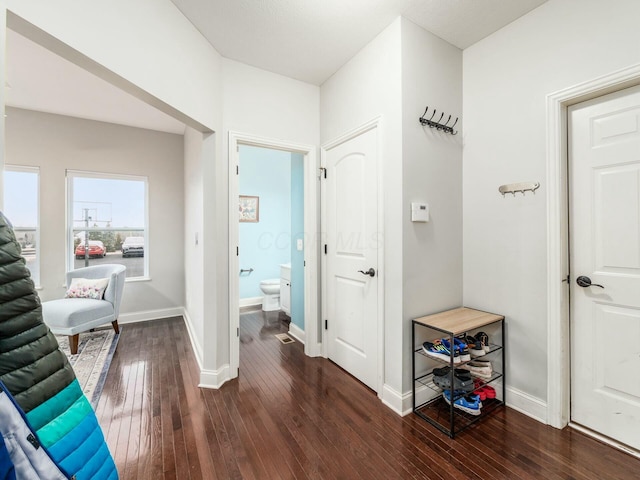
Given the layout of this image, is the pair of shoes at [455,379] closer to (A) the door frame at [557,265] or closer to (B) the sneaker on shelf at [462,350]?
(B) the sneaker on shelf at [462,350]

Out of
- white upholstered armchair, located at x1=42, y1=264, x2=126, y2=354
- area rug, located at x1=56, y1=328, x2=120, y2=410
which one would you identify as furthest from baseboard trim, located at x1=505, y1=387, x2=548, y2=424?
white upholstered armchair, located at x1=42, y1=264, x2=126, y2=354

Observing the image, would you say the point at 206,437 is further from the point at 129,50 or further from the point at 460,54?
→ the point at 460,54

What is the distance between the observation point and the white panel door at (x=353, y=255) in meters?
2.34

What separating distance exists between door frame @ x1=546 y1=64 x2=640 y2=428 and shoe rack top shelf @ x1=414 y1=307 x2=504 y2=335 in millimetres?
342

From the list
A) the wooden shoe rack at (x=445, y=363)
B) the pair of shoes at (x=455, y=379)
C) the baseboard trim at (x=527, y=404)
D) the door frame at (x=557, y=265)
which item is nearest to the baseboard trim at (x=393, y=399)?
the wooden shoe rack at (x=445, y=363)

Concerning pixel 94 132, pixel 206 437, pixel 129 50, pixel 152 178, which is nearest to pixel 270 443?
pixel 206 437

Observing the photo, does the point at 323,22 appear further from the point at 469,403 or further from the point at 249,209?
the point at 249,209

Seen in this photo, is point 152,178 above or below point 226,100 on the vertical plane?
below

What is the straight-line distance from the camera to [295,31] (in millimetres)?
2184

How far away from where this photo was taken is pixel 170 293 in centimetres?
435

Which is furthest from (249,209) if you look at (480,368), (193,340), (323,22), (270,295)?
(480,368)

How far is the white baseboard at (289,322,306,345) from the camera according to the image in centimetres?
338

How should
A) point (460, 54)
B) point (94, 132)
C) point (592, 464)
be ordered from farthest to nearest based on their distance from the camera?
1. point (94, 132)
2. point (460, 54)
3. point (592, 464)

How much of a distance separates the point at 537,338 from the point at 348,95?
241 centimetres
